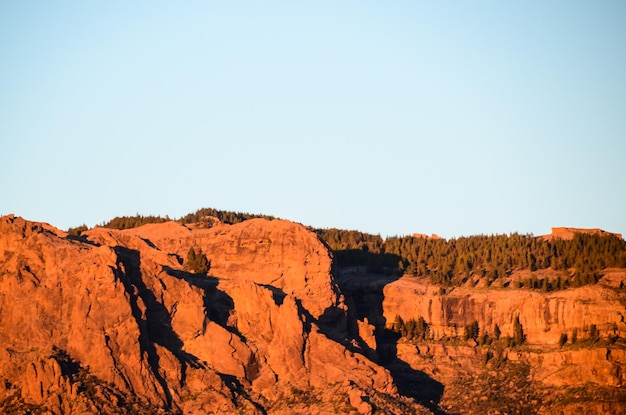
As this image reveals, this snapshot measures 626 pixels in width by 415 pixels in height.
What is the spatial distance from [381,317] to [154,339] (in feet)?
85.0

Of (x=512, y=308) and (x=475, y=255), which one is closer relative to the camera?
(x=512, y=308)

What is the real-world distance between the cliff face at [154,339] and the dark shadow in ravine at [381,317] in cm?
432

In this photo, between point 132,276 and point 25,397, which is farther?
point 132,276

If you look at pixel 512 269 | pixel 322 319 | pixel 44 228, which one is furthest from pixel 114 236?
pixel 512 269

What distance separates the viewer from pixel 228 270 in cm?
14612

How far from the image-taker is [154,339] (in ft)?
440

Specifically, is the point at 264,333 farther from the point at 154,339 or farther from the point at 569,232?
the point at 569,232

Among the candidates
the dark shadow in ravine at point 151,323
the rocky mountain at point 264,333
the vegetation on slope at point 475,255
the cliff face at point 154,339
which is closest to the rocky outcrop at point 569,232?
the vegetation on slope at point 475,255

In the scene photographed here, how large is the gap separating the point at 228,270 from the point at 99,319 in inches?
680

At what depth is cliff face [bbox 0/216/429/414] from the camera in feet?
422

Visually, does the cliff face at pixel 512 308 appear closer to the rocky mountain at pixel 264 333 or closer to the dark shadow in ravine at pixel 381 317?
the rocky mountain at pixel 264 333

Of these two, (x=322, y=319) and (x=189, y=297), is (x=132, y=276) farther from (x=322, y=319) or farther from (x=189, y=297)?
(x=322, y=319)

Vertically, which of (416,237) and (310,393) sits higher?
(416,237)

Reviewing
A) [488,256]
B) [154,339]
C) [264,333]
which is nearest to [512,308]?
[488,256]
